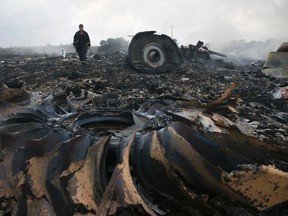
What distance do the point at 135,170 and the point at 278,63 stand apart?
9.98m

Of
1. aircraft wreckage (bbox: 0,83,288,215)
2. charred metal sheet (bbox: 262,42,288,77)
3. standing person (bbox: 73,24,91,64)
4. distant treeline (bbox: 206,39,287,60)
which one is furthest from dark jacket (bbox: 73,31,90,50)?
distant treeline (bbox: 206,39,287,60)

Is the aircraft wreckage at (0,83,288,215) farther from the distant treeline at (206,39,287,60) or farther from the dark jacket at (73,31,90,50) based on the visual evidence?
the distant treeline at (206,39,287,60)

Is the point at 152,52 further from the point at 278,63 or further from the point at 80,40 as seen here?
the point at 278,63

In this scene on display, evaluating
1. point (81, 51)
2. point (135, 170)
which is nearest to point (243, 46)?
point (81, 51)

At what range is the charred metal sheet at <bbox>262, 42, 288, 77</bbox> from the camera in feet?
38.2

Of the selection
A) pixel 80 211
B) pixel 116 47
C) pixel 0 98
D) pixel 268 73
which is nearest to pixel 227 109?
pixel 80 211

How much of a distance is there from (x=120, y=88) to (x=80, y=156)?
6008 millimetres

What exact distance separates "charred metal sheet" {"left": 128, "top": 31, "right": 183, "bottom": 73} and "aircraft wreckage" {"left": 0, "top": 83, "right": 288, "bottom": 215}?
8.75 metres

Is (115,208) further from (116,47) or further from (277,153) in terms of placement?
(116,47)

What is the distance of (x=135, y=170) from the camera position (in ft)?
10.2

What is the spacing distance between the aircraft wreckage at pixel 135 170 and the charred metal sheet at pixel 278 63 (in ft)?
29.4

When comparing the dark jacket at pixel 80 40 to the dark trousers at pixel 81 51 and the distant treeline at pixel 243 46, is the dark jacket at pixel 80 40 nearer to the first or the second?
the dark trousers at pixel 81 51

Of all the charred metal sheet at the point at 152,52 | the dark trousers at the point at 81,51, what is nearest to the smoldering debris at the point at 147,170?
the charred metal sheet at the point at 152,52

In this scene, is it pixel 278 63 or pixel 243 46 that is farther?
pixel 243 46
